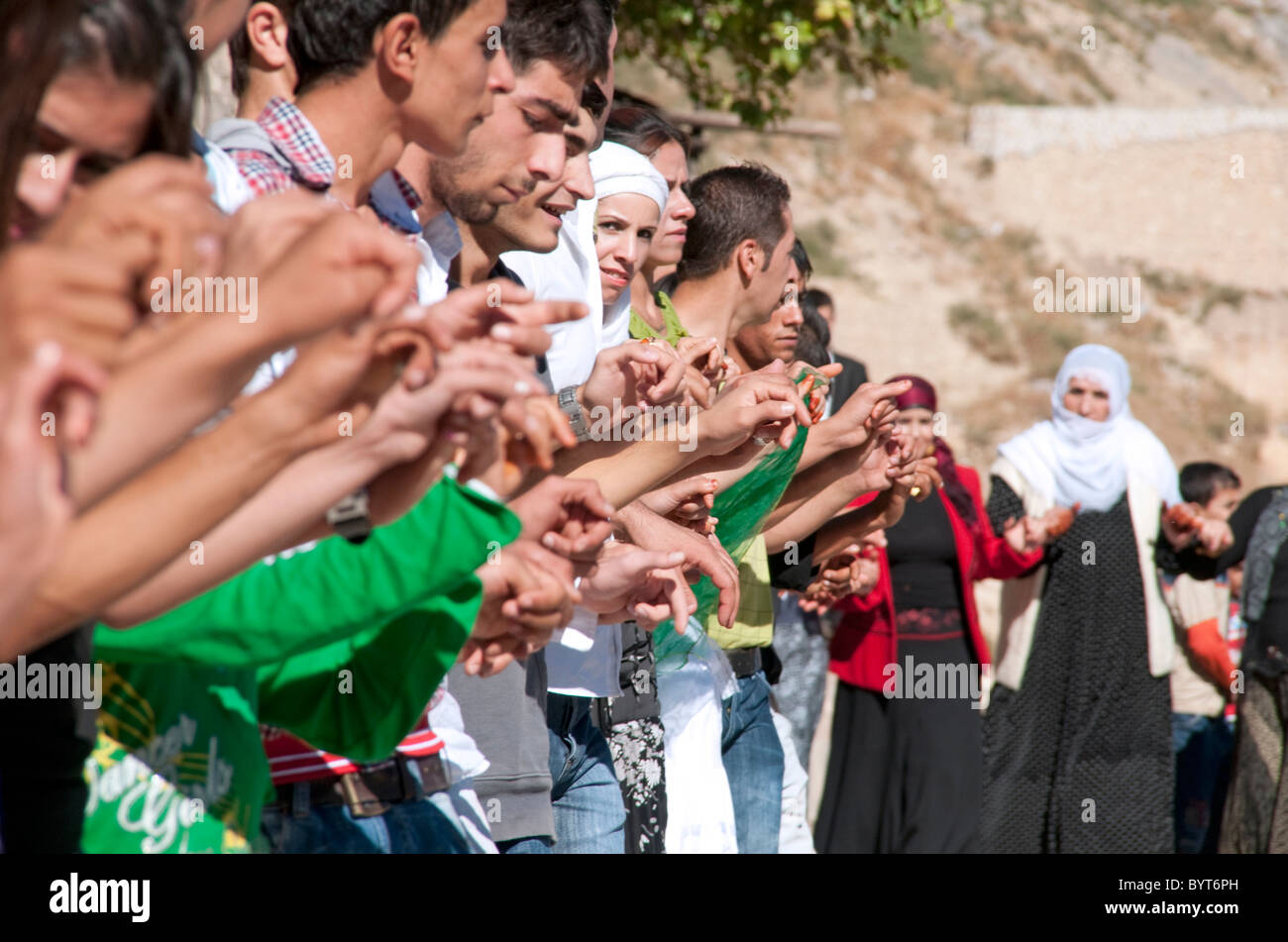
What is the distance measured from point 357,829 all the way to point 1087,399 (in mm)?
5323

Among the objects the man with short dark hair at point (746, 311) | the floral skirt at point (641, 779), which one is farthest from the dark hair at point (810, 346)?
the floral skirt at point (641, 779)

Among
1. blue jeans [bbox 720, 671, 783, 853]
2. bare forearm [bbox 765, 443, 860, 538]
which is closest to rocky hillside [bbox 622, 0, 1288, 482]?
bare forearm [bbox 765, 443, 860, 538]

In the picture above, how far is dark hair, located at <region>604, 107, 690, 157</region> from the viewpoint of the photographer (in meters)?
4.51

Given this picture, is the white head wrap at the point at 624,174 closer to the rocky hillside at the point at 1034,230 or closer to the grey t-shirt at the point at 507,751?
the grey t-shirt at the point at 507,751

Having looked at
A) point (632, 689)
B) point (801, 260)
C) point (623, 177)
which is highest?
point (801, 260)

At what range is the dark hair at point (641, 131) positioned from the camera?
4508 millimetres

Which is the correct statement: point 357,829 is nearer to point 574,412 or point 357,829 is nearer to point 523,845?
point 523,845

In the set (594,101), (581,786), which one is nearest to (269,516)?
(581,786)

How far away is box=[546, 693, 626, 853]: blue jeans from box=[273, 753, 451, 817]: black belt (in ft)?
2.84

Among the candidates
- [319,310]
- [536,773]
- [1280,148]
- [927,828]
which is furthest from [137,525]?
[1280,148]

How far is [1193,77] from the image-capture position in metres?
33.7

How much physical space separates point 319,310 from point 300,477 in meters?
0.47

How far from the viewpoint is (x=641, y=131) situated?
15.0ft

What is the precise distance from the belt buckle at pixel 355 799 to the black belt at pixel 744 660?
6.96 feet
